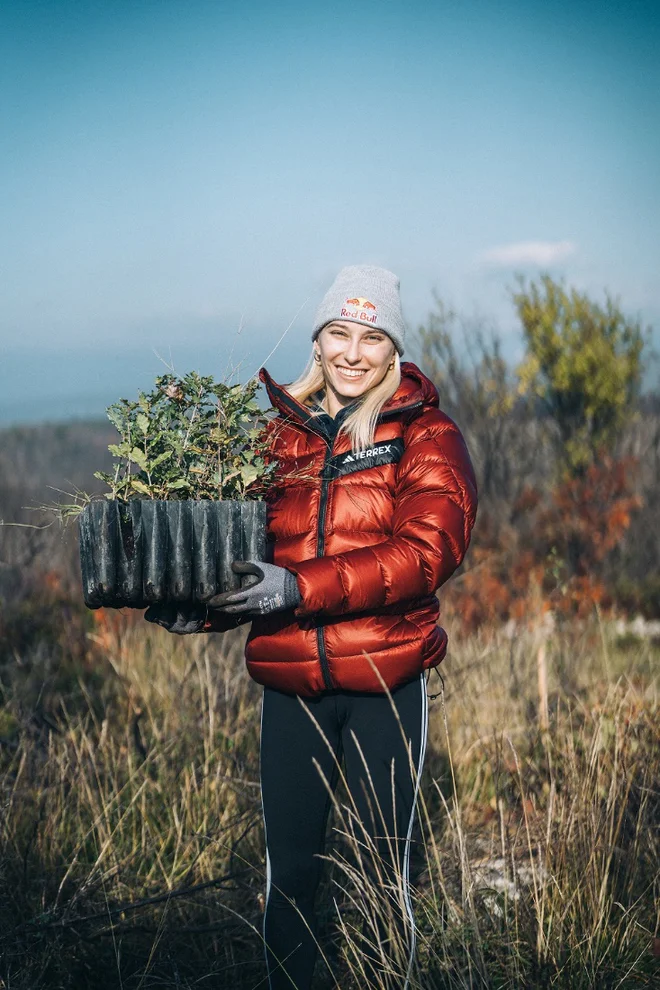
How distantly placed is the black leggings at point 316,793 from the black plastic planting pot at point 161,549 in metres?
0.45

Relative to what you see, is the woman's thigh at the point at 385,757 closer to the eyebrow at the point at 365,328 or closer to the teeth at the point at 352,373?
the teeth at the point at 352,373

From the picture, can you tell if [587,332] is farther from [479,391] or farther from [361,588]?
[361,588]

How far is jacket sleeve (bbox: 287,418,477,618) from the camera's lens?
6.92 feet

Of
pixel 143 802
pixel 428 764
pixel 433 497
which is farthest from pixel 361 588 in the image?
pixel 428 764

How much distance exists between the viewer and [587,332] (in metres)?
8.58

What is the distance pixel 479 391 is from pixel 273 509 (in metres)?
5.58

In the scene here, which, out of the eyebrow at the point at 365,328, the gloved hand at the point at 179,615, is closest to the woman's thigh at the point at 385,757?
the gloved hand at the point at 179,615

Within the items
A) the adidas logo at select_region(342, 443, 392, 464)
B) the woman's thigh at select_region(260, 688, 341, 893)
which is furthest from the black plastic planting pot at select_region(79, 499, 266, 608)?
the woman's thigh at select_region(260, 688, 341, 893)

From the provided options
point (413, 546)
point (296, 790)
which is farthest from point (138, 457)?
point (296, 790)

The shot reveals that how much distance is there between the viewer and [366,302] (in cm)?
243

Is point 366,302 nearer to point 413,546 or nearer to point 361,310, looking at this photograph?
point 361,310

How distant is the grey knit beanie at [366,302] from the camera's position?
95.5 inches

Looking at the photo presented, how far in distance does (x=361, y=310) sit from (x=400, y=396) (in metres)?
0.25

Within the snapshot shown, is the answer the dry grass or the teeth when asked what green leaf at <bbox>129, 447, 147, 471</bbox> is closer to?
the teeth
